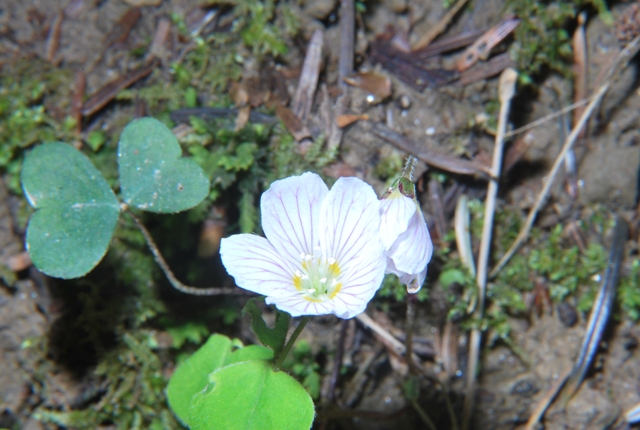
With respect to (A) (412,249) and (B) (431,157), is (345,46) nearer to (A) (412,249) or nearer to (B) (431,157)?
(B) (431,157)

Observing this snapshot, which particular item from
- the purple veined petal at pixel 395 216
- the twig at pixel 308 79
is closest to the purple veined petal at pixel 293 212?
the purple veined petal at pixel 395 216

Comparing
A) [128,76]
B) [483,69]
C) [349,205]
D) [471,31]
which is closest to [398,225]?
[349,205]

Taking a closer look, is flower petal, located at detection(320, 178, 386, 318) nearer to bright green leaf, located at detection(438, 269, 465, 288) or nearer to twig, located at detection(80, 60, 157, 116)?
bright green leaf, located at detection(438, 269, 465, 288)

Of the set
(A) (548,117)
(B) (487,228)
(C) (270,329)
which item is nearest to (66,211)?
(C) (270,329)

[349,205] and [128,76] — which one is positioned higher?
[349,205]

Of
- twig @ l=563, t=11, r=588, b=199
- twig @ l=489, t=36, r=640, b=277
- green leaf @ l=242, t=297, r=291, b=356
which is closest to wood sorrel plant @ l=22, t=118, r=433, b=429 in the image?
green leaf @ l=242, t=297, r=291, b=356

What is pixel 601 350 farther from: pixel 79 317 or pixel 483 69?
pixel 79 317
